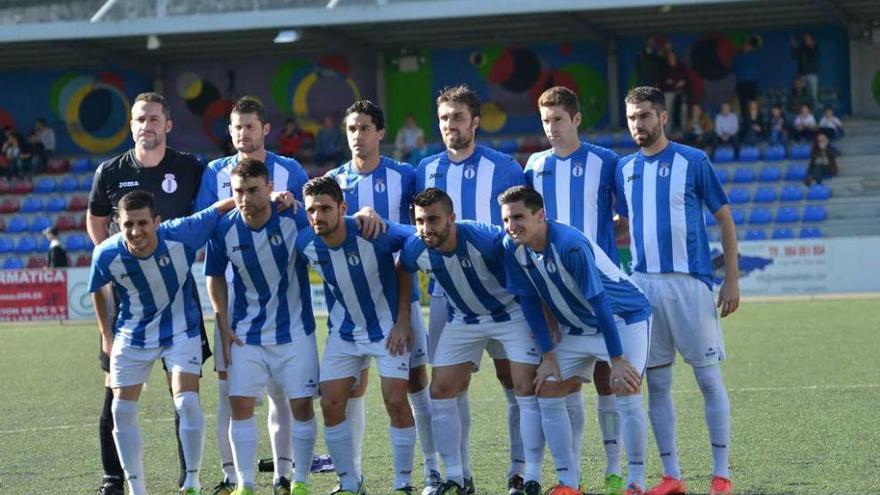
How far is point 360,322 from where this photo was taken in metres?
6.94

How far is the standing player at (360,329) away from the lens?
6.84 meters

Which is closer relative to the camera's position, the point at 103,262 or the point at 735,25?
the point at 103,262

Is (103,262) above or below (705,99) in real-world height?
below

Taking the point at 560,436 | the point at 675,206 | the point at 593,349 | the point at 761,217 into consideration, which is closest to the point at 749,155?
the point at 761,217

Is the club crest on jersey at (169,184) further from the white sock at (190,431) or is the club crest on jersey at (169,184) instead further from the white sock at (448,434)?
the white sock at (448,434)

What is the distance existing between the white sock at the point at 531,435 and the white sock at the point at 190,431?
5.20 ft

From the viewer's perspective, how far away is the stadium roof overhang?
25.6 meters

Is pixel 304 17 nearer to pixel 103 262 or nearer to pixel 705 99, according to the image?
pixel 705 99

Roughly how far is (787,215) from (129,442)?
19686 mm

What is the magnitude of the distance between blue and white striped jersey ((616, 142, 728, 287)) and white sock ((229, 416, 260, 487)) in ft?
7.01

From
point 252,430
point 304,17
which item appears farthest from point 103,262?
point 304,17

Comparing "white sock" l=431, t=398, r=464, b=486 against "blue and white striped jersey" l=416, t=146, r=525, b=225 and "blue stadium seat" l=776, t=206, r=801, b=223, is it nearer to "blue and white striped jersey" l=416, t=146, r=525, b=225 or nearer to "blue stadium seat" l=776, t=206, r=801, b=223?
"blue and white striped jersey" l=416, t=146, r=525, b=225

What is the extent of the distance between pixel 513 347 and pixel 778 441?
7.73 ft

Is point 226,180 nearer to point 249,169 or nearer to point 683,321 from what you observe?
point 249,169
